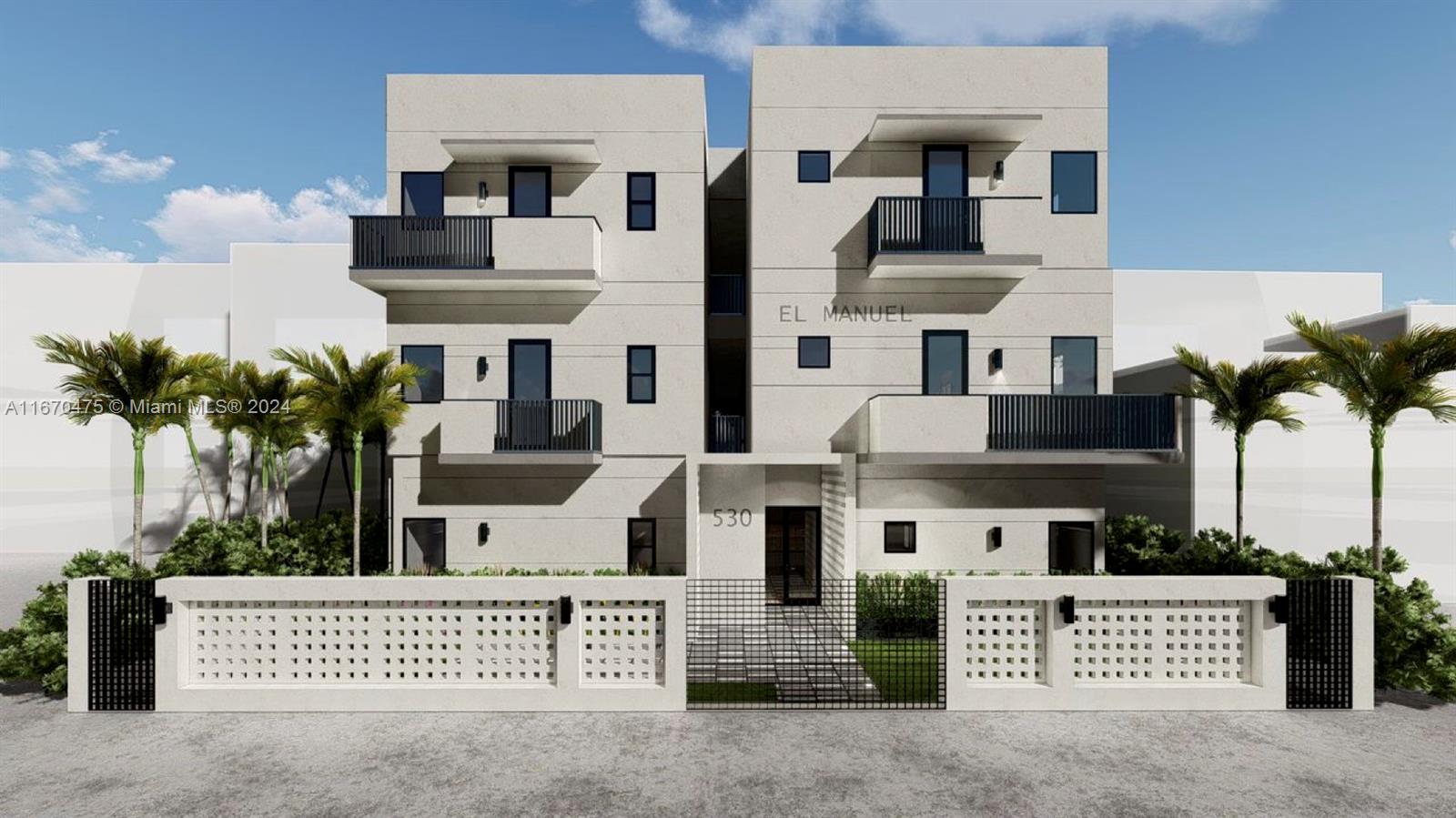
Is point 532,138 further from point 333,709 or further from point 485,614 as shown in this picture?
point 333,709

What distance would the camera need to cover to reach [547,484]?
1468cm

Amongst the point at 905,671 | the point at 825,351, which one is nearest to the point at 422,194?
the point at 825,351

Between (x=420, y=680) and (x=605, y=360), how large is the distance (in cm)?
781

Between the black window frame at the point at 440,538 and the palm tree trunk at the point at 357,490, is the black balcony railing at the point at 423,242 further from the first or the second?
the black window frame at the point at 440,538

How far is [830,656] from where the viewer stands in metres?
10.2

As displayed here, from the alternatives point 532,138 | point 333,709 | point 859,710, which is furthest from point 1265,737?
point 532,138

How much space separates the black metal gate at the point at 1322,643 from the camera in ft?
28.9

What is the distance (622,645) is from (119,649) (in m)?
6.78

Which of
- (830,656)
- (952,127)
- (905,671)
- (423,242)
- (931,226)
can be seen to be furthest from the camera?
(952,127)

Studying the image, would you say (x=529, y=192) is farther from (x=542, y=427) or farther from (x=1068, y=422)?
(x=1068, y=422)

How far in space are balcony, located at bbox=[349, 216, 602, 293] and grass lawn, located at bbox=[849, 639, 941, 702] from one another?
940 centimetres

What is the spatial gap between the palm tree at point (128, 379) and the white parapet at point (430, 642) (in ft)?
13.2

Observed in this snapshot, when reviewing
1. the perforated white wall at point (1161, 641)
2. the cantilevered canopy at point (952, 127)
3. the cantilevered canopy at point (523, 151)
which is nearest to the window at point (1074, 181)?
the cantilevered canopy at point (952, 127)

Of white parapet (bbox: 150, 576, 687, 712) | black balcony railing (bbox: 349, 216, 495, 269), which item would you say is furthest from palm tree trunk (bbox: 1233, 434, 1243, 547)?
black balcony railing (bbox: 349, 216, 495, 269)
